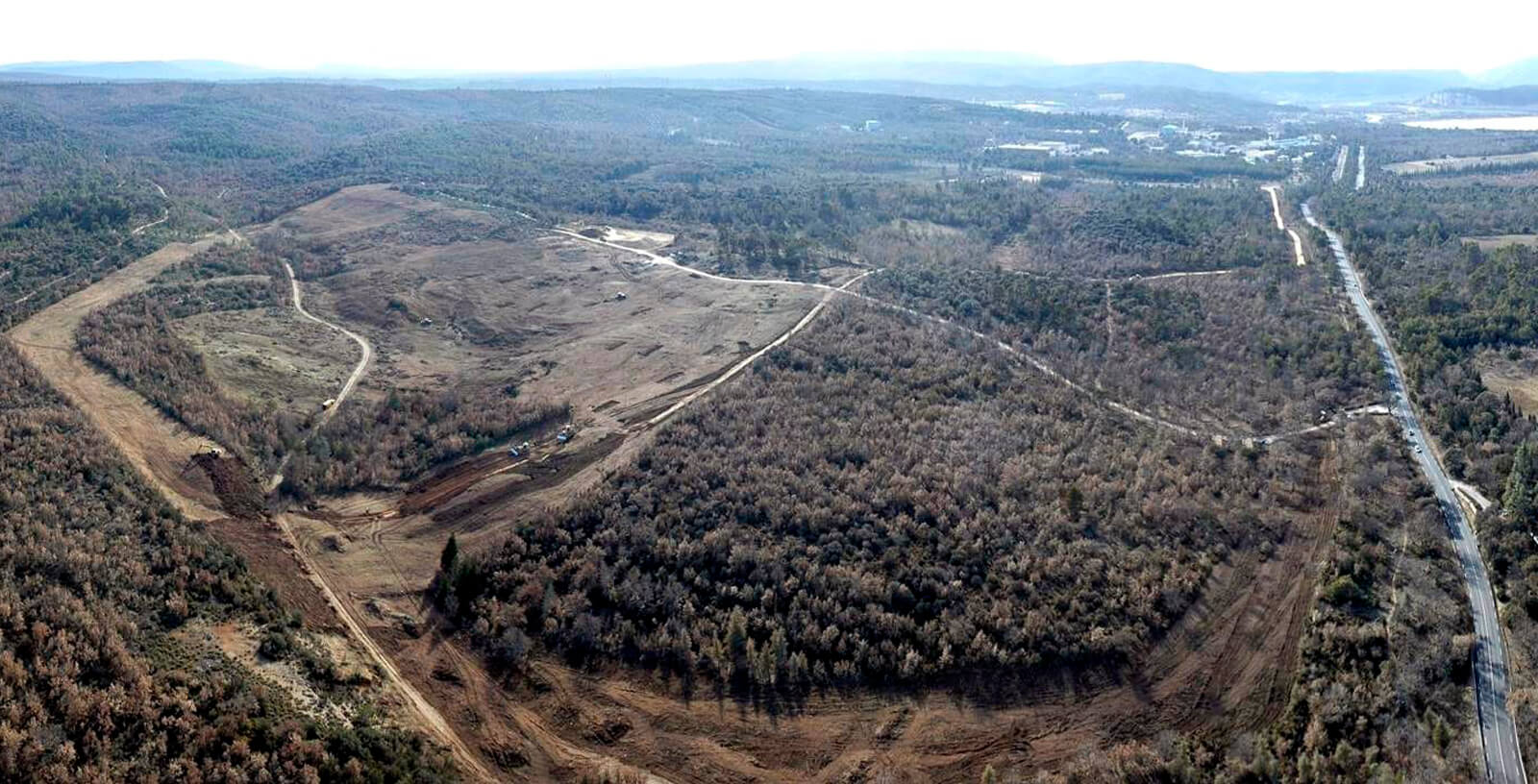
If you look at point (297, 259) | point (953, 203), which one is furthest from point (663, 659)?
point (953, 203)

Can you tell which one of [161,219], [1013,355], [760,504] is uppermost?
[161,219]

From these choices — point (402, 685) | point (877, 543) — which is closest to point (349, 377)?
point (402, 685)

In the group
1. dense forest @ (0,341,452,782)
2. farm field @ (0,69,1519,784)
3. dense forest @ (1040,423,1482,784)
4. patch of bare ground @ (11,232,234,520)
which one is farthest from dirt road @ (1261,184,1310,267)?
patch of bare ground @ (11,232,234,520)

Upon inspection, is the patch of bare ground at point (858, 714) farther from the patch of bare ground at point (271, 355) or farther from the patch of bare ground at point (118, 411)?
the patch of bare ground at point (271, 355)

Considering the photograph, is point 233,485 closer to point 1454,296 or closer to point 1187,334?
point 1187,334

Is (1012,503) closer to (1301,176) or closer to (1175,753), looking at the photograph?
(1175,753)

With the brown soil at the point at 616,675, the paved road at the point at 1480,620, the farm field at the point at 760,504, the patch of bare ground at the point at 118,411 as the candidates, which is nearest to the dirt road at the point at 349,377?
the farm field at the point at 760,504
